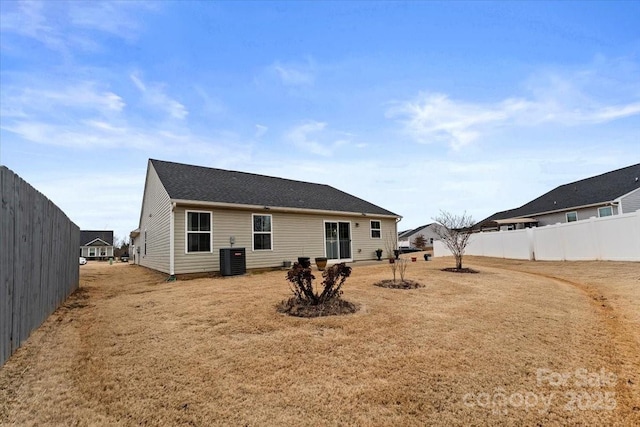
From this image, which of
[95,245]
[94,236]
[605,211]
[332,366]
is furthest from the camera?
[94,236]

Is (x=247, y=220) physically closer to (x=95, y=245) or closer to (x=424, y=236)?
(x=95, y=245)

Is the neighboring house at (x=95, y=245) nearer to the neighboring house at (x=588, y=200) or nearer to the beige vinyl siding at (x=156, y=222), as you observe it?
the beige vinyl siding at (x=156, y=222)

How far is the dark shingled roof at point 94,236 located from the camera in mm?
43684

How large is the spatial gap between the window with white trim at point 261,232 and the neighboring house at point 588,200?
1092cm

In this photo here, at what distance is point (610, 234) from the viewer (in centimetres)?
1176

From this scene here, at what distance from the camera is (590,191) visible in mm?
21391

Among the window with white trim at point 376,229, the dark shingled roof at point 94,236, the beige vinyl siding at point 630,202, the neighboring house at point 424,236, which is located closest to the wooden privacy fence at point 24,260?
the window with white trim at point 376,229

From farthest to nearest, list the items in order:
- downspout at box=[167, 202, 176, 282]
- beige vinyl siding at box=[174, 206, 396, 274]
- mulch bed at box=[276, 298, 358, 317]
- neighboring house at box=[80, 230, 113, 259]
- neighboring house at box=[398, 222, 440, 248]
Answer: neighboring house at box=[398, 222, 440, 248], neighboring house at box=[80, 230, 113, 259], beige vinyl siding at box=[174, 206, 396, 274], downspout at box=[167, 202, 176, 282], mulch bed at box=[276, 298, 358, 317]

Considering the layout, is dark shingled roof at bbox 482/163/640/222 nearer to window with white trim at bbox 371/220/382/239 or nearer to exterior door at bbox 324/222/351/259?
window with white trim at bbox 371/220/382/239

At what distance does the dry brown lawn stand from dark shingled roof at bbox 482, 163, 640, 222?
18.4 metres

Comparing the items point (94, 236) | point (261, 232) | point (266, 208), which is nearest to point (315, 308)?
point (266, 208)

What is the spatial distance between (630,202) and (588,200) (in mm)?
2107

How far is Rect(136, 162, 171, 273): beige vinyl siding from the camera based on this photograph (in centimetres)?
1169

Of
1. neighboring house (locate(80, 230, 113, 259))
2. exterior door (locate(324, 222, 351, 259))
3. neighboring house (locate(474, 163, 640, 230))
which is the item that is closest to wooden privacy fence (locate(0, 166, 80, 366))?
exterior door (locate(324, 222, 351, 259))
